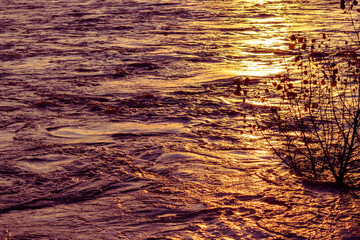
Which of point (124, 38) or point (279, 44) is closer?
point (279, 44)

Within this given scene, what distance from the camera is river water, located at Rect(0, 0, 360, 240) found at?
145 inches

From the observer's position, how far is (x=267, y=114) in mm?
5867

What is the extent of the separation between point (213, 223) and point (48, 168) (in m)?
1.80

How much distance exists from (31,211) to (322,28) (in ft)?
25.7

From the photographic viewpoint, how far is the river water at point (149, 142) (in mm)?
3693

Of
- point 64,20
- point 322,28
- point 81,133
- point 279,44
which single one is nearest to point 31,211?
point 81,133

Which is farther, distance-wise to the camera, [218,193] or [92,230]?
[218,193]

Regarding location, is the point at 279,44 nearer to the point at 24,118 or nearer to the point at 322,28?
the point at 322,28

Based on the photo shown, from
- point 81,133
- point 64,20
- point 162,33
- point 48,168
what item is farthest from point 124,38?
point 48,168

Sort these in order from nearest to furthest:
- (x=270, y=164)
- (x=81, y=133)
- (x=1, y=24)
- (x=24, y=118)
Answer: (x=270, y=164)
(x=81, y=133)
(x=24, y=118)
(x=1, y=24)

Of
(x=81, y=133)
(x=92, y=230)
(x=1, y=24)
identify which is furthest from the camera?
(x=1, y=24)

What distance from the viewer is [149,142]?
527 cm

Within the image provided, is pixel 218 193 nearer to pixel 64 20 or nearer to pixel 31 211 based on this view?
pixel 31 211

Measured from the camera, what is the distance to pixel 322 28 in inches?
403
